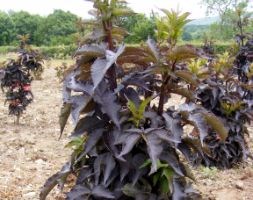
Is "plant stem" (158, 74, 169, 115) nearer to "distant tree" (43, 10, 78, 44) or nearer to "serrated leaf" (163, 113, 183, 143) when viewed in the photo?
"serrated leaf" (163, 113, 183, 143)

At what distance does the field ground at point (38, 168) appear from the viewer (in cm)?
412

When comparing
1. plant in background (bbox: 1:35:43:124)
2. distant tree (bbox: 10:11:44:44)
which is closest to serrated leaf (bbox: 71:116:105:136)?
plant in background (bbox: 1:35:43:124)

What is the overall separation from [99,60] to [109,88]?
7.7 inches

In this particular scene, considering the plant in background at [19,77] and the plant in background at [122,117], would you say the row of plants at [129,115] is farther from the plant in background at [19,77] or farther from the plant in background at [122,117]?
the plant in background at [19,77]

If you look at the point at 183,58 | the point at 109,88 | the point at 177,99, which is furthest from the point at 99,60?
the point at 177,99

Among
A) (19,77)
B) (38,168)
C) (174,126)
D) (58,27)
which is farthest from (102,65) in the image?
(58,27)

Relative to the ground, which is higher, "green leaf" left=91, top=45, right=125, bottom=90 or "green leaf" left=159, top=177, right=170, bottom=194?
"green leaf" left=91, top=45, right=125, bottom=90

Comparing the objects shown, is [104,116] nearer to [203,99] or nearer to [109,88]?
[109,88]

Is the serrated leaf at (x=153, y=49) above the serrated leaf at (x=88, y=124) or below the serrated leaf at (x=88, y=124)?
above

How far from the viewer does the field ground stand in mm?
4125

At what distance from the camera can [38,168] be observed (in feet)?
15.6

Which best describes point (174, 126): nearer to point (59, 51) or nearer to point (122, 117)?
point (122, 117)

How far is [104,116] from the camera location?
2141 millimetres

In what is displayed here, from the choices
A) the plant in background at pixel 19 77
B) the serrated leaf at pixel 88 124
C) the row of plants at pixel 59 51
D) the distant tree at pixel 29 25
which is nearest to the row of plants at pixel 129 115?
the serrated leaf at pixel 88 124
